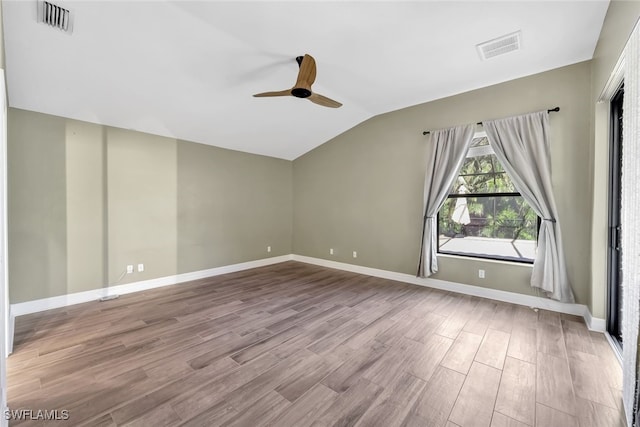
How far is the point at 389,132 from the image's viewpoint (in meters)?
4.82

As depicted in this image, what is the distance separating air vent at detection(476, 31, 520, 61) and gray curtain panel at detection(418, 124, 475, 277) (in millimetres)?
1033

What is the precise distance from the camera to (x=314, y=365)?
7.31 ft

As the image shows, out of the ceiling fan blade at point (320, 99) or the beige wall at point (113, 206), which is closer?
the ceiling fan blade at point (320, 99)

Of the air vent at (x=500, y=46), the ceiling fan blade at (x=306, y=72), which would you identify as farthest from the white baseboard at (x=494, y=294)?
the ceiling fan blade at (x=306, y=72)

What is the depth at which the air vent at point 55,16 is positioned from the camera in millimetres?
2225

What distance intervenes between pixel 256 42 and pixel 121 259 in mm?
3582

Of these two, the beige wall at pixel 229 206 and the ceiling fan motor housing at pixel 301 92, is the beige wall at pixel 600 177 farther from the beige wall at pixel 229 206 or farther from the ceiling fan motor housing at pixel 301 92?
the beige wall at pixel 229 206

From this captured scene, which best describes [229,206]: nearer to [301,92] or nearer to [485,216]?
[301,92]

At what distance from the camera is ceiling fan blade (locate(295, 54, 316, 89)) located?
2625 millimetres

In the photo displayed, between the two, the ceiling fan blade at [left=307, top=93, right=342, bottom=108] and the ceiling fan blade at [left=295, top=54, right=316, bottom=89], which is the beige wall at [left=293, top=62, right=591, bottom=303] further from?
the ceiling fan blade at [left=295, top=54, right=316, bottom=89]

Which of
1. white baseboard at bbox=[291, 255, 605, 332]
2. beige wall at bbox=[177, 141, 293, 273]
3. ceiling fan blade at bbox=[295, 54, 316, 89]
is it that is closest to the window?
white baseboard at bbox=[291, 255, 605, 332]

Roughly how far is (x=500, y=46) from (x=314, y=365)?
3774mm

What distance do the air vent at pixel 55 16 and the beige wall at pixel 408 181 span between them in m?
4.15

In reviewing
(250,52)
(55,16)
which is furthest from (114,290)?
(250,52)
